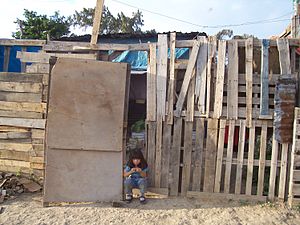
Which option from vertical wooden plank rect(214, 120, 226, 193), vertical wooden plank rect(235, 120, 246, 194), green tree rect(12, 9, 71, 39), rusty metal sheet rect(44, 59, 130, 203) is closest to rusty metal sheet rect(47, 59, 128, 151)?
rusty metal sheet rect(44, 59, 130, 203)

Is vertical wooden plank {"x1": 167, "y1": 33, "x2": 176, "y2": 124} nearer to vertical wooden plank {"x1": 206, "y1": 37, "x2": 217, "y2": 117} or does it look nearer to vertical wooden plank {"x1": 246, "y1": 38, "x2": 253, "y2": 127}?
vertical wooden plank {"x1": 206, "y1": 37, "x2": 217, "y2": 117}

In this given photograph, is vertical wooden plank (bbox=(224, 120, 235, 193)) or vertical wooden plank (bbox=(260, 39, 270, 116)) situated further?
vertical wooden plank (bbox=(224, 120, 235, 193))

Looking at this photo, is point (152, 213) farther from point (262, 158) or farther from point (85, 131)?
point (262, 158)

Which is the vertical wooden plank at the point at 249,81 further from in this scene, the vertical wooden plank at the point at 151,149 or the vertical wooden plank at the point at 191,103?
the vertical wooden plank at the point at 151,149

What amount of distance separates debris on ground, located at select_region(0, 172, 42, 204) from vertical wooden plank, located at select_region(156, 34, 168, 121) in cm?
275

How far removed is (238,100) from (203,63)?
919 mm

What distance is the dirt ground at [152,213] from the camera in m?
3.89

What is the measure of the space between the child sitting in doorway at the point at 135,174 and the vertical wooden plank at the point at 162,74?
873mm

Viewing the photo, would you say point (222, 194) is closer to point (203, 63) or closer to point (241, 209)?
point (241, 209)

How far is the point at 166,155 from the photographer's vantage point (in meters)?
4.86

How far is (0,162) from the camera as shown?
5238 millimetres

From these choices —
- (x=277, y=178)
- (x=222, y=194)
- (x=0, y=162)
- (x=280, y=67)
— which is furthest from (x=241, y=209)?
(x=0, y=162)

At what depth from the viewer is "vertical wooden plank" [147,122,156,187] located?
487cm

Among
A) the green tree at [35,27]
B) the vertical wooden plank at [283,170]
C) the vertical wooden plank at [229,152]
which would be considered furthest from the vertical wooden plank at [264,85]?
the green tree at [35,27]
